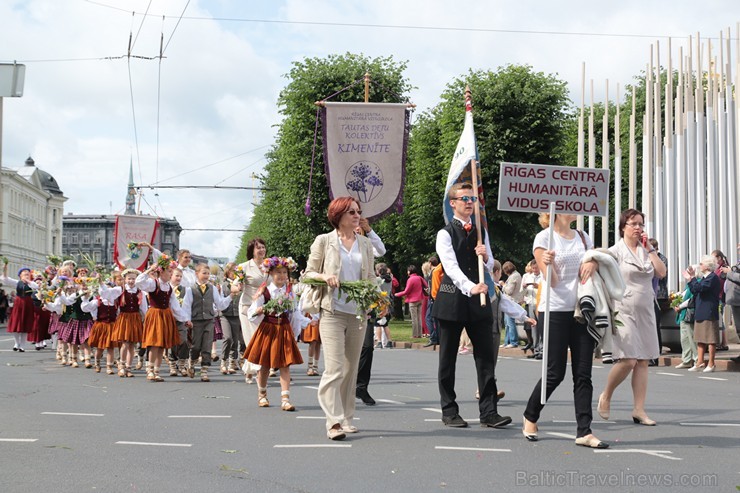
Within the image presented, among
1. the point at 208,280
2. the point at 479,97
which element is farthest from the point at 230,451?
the point at 479,97

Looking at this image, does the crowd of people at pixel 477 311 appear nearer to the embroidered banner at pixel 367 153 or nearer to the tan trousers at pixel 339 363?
the tan trousers at pixel 339 363

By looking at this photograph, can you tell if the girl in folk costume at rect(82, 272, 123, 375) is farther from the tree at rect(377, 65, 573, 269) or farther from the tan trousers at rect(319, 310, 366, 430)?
the tree at rect(377, 65, 573, 269)

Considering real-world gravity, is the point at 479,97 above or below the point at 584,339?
above

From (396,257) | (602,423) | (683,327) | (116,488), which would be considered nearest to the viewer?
(116,488)

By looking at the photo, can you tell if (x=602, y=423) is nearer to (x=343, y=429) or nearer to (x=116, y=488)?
(x=343, y=429)

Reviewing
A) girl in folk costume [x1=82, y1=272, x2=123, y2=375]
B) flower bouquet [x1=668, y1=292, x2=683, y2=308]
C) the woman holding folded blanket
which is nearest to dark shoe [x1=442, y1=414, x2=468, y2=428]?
the woman holding folded blanket

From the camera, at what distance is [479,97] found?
39625 millimetres

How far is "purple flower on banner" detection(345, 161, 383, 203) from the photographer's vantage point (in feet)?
40.9

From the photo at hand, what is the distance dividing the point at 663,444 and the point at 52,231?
13195 centimetres

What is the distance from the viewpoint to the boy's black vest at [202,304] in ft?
50.8

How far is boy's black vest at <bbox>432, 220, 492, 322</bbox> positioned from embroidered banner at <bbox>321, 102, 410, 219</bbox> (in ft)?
11.2

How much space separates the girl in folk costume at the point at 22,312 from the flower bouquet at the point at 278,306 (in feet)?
44.9

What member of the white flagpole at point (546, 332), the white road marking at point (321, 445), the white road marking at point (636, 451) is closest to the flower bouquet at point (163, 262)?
the white road marking at point (321, 445)

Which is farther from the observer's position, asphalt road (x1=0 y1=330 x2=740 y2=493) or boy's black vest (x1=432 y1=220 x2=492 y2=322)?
boy's black vest (x1=432 y1=220 x2=492 y2=322)
